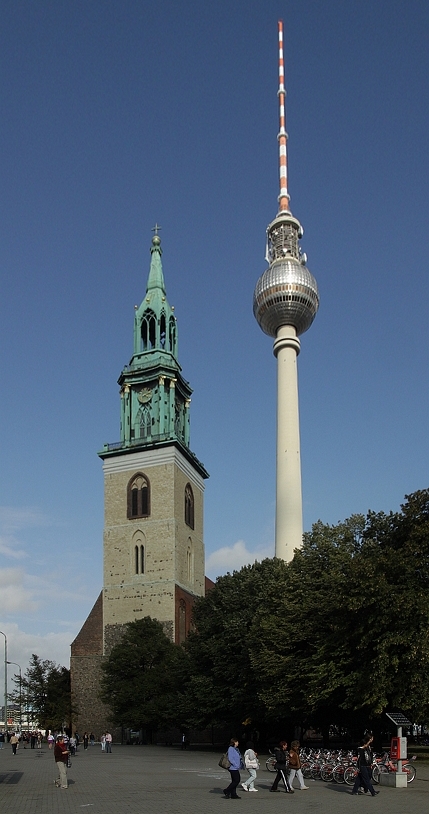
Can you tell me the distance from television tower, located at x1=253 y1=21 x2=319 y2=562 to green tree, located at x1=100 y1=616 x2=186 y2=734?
1351cm

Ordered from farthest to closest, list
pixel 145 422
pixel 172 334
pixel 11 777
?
pixel 172 334 → pixel 145 422 → pixel 11 777

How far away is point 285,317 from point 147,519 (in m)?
23.8

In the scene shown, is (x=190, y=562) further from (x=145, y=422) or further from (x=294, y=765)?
(x=294, y=765)

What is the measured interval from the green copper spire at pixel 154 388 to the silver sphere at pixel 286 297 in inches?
354

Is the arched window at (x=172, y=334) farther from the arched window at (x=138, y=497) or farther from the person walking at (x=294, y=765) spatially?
the person walking at (x=294, y=765)

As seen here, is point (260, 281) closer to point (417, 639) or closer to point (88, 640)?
point (88, 640)

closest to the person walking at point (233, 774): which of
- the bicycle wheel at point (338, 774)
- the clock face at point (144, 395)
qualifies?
the bicycle wheel at point (338, 774)

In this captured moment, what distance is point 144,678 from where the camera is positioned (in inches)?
2279

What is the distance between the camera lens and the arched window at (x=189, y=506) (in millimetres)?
74000

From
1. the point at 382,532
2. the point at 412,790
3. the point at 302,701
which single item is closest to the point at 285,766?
the point at 412,790

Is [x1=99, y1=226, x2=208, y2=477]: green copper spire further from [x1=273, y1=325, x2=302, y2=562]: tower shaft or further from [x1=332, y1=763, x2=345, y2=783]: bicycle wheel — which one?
[x1=332, y1=763, x2=345, y2=783]: bicycle wheel

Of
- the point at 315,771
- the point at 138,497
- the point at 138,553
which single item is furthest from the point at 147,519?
the point at 315,771

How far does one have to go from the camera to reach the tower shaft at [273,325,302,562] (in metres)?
69.8

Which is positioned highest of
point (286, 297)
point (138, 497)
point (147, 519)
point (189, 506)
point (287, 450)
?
point (286, 297)
